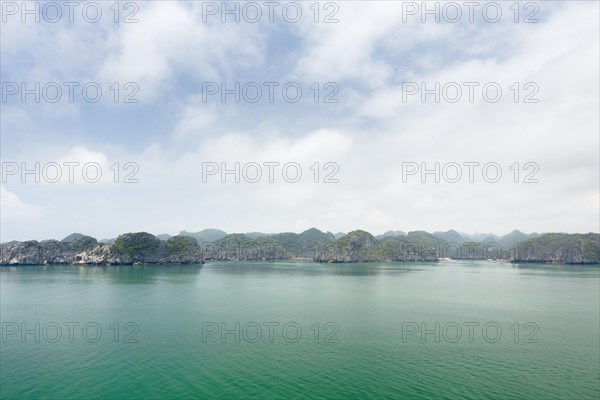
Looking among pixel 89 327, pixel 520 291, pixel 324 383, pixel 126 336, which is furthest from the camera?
pixel 520 291

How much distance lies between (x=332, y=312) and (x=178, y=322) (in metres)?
34.0

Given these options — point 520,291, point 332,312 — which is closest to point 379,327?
point 332,312

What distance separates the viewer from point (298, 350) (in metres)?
50.3

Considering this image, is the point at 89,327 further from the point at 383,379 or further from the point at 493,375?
the point at 493,375

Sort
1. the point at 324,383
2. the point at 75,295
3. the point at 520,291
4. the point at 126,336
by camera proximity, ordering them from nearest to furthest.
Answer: the point at 324,383, the point at 126,336, the point at 75,295, the point at 520,291

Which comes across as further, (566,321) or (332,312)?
(332,312)

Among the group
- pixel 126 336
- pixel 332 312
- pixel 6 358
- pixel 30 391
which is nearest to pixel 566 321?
pixel 332 312

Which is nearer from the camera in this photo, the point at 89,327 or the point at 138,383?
the point at 138,383

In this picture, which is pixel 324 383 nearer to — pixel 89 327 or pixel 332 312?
pixel 332 312

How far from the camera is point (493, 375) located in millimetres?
40625

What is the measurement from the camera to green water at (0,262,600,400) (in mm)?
37312

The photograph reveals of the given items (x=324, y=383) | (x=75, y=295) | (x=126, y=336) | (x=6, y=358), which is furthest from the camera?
(x=75, y=295)

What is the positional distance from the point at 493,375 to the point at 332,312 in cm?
4163

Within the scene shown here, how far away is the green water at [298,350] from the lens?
37.3 m
